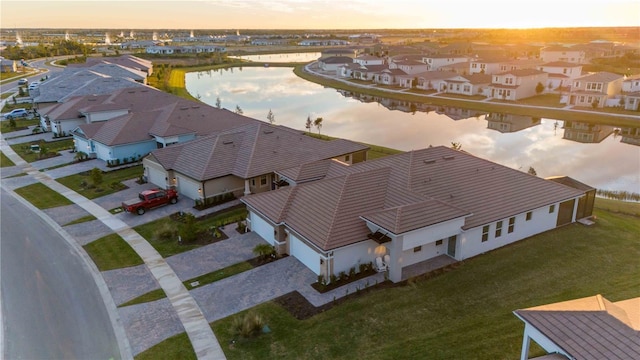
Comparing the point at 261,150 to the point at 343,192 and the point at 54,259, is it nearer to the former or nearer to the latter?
the point at 343,192

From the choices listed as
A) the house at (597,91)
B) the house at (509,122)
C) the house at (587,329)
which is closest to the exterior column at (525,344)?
the house at (587,329)

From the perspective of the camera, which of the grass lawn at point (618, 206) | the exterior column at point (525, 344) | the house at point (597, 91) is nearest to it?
the exterior column at point (525, 344)

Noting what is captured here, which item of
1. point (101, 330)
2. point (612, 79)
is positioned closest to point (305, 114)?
point (612, 79)

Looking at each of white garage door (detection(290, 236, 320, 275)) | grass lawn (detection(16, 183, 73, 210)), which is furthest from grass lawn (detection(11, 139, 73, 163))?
white garage door (detection(290, 236, 320, 275))

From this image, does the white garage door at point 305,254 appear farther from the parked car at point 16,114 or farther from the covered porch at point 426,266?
the parked car at point 16,114

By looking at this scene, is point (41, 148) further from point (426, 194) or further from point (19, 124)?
point (426, 194)

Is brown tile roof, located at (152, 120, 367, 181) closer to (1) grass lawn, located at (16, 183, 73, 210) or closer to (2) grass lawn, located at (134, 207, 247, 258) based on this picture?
(2) grass lawn, located at (134, 207, 247, 258)
